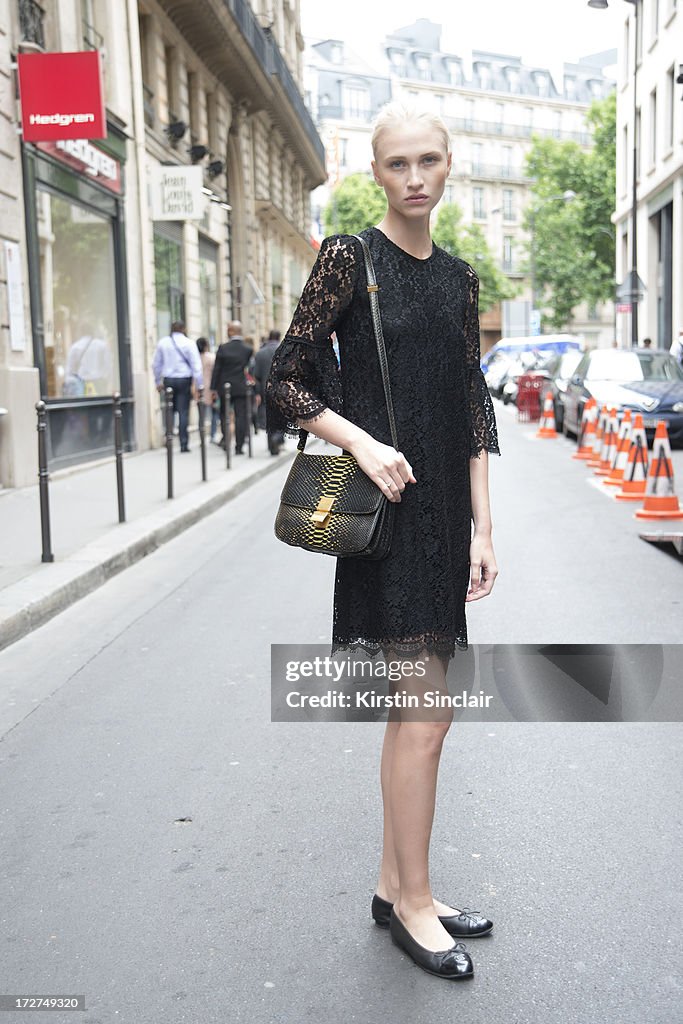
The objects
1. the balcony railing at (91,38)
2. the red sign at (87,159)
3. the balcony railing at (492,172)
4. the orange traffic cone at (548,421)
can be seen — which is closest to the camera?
the red sign at (87,159)

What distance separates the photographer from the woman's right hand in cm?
269

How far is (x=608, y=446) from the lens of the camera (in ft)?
52.4

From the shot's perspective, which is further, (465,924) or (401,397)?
(465,924)

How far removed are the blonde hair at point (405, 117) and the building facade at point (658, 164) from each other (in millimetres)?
30571

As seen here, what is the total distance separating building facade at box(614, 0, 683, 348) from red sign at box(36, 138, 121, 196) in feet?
58.6

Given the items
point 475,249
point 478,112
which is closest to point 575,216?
point 475,249

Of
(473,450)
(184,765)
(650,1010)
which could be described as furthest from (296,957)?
(184,765)

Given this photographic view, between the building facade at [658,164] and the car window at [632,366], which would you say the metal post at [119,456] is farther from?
the building facade at [658,164]

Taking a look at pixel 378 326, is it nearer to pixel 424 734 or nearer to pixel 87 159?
pixel 424 734

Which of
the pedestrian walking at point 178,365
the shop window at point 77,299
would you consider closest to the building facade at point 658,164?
the pedestrian walking at point 178,365

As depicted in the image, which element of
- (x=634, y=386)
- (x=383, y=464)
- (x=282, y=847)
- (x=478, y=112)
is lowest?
(x=282, y=847)

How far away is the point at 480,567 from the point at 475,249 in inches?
3137

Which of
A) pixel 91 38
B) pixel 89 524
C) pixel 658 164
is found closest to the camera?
pixel 89 524

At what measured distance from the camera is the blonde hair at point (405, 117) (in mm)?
2699
